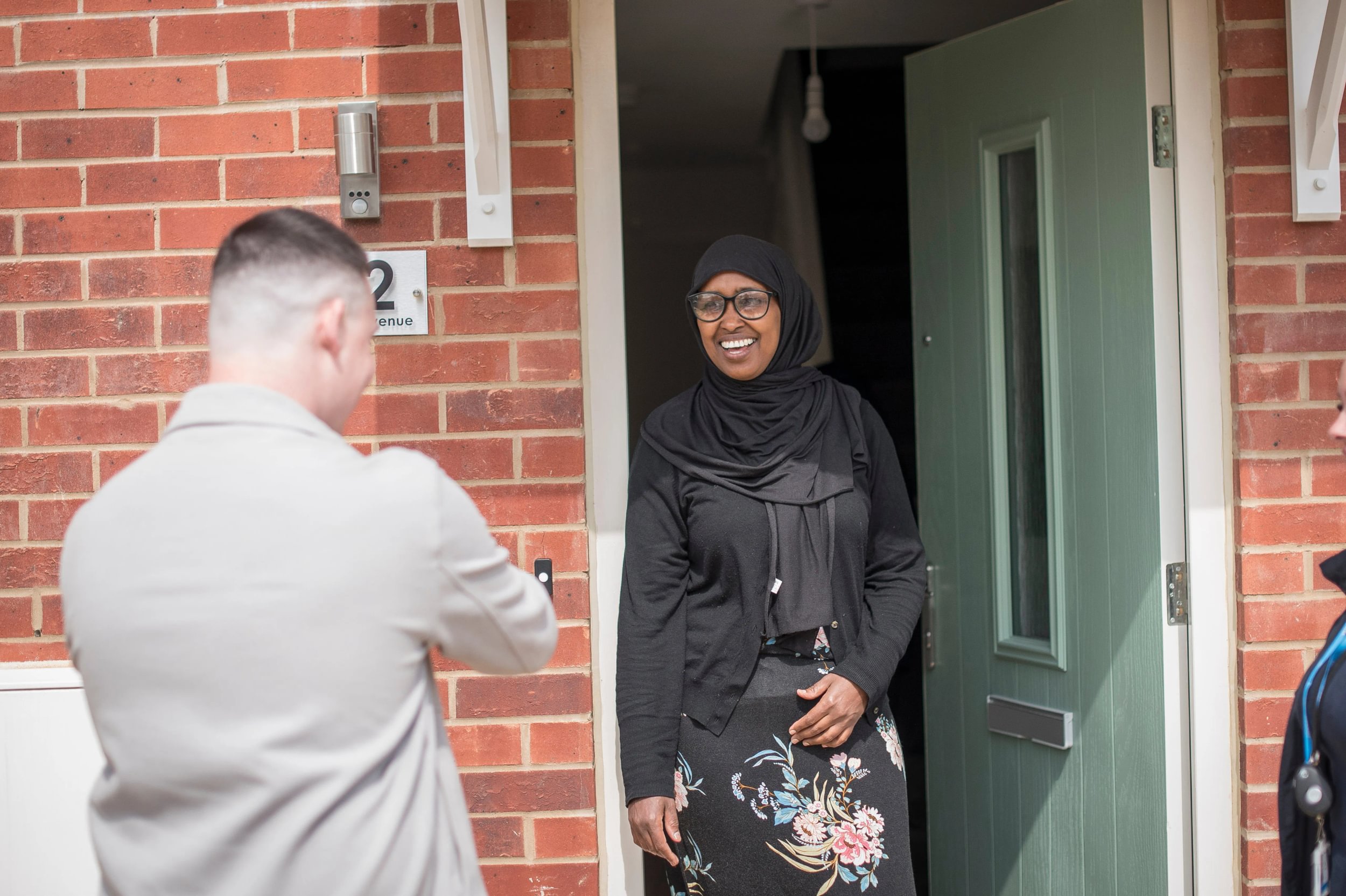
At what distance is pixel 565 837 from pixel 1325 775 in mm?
1460

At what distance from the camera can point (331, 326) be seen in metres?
1.24

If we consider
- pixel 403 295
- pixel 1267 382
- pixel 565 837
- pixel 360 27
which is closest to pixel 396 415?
pixel 403 295

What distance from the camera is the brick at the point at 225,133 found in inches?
91.3

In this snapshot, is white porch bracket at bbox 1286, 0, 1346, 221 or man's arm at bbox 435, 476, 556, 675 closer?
man's arm at bbox 435, 476, 556, 675

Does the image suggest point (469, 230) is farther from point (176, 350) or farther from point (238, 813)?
point (238, 813)

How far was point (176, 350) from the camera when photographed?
2.32m

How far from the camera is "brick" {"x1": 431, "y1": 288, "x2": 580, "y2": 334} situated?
7.60ft

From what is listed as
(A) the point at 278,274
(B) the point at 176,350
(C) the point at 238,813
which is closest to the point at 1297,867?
(C) the point at 238,813

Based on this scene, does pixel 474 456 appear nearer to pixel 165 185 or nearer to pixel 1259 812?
pixel 165 185

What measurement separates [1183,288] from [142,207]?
90.1 inches

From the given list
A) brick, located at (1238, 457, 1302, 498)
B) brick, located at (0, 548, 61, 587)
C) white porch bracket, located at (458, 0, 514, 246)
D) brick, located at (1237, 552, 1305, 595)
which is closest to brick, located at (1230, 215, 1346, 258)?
brick, located at (1238, 457, 1302, 498)

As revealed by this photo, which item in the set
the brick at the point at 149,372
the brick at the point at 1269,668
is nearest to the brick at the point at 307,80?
the brick at the point at 149,372

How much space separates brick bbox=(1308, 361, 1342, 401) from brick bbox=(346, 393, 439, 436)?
191 centimetres

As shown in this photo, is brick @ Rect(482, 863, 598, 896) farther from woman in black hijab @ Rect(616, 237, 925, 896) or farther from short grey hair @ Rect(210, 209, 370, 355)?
short grey hair @ Rect(210, 209, 370, 355)
